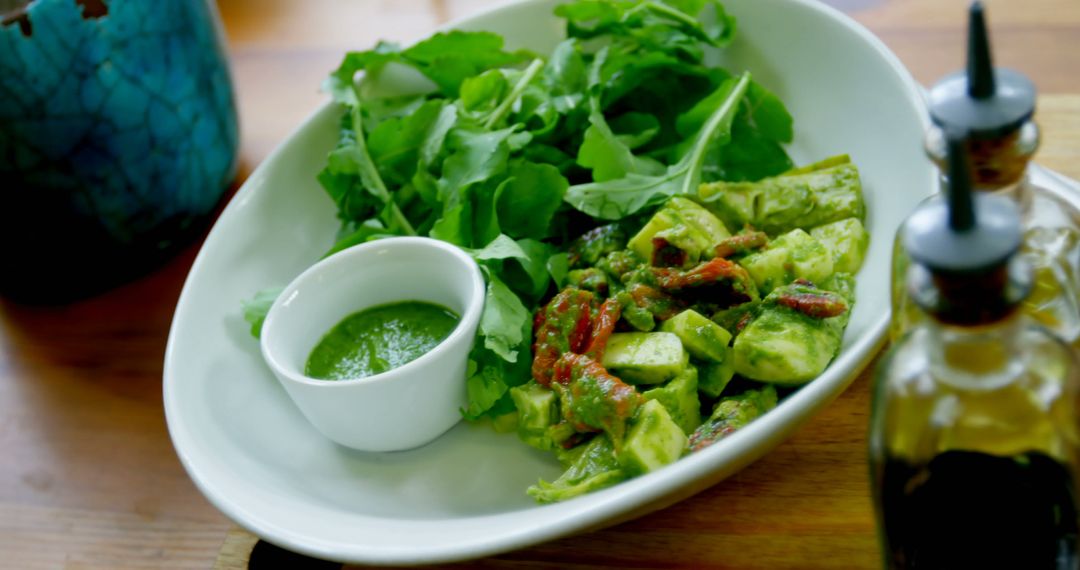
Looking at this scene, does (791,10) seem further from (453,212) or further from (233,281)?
(233,281)

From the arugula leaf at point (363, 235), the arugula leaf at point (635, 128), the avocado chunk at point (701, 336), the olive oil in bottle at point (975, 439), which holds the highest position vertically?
the olive oil in bottle at point (975, 439)

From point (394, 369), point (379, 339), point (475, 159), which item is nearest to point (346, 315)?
point (379, 339)

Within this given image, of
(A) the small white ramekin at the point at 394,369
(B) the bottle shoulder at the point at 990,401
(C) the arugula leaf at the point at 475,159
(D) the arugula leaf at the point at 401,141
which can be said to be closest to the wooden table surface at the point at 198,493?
(A) the small white ramekin at the point at 394,369

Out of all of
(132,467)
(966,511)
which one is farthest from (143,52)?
(966,511)

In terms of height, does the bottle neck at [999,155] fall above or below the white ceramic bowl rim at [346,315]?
above

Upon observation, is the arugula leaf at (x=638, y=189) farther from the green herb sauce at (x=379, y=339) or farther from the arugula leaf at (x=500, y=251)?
the green herb sauce at (x=379, y=339)

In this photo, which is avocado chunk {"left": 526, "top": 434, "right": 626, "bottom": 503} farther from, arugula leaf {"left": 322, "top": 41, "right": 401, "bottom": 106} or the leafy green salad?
arugula leaf {"left": 322, "top": 41, "right": 401, "bottom": 106}

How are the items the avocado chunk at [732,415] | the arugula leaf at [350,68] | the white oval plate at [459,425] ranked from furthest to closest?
the arugula leaf at [350,68] < the avocado chunk at [732,415] < the white oval plate at [459,425]

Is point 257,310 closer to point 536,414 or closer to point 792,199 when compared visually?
point 536,414
